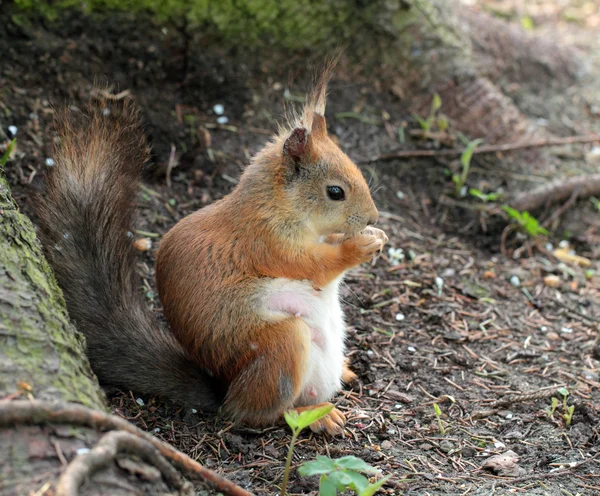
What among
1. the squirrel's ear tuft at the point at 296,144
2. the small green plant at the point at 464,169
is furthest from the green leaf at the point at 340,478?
the small green plant at the point at 464,169


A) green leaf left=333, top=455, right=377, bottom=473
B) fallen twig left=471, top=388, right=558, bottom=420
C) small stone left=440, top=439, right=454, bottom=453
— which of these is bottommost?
small stone left=440, top=439, right=454, bottom=453

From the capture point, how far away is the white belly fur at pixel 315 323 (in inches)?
94.7

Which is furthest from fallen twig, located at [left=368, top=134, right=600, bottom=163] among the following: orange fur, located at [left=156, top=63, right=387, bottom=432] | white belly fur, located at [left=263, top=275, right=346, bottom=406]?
white belly fur, located at [left=263, top=275, right=346, bottom=406]

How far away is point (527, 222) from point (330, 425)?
2.00 m

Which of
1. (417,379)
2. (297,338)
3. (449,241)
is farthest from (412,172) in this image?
(297,338)

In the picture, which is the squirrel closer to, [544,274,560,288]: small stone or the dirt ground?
the dirt ground

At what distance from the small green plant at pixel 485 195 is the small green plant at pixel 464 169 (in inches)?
2.8

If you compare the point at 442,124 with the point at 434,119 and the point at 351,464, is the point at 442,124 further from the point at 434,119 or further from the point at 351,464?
the point at 351,464

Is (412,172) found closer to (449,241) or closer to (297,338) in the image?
(449,241)

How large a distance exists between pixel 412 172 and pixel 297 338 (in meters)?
2.05

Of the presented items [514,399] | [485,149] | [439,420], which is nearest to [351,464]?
[439,420]

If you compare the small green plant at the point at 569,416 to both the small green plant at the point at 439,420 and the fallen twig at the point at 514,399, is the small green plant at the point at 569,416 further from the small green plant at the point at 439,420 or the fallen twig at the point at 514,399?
the small green plant at the point at 439,420

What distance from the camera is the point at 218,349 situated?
2350 mm

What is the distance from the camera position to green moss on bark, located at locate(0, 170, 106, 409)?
1.56 m
